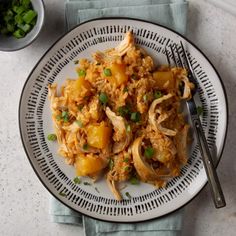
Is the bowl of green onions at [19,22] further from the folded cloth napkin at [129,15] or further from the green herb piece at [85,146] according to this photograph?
the green herb piece at [85,146]

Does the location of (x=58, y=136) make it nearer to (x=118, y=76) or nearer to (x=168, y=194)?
(x=118, y=76)

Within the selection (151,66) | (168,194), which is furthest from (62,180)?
(151,66)

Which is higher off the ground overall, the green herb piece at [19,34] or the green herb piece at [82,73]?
the green herb piece at [19,34]

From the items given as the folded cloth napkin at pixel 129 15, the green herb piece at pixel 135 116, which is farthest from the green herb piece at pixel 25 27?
the green herb piece at pixel 135 116

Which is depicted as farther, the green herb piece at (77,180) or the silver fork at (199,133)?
the green herb piece at (77,180)

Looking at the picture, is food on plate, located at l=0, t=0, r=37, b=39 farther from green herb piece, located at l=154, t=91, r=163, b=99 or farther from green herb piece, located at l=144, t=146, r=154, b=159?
green herb piece, located at l=144, t=146, r=154, b=159

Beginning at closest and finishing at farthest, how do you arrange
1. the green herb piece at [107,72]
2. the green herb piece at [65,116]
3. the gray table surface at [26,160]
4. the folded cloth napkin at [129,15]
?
the green herb piece at [107,72] → the green herb piece at [65,116] → the folded cloth napkin at [129,15] → the gray table surface at [26,160]

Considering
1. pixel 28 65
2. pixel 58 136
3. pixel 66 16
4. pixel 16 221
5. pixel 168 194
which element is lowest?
pixel 16 221
